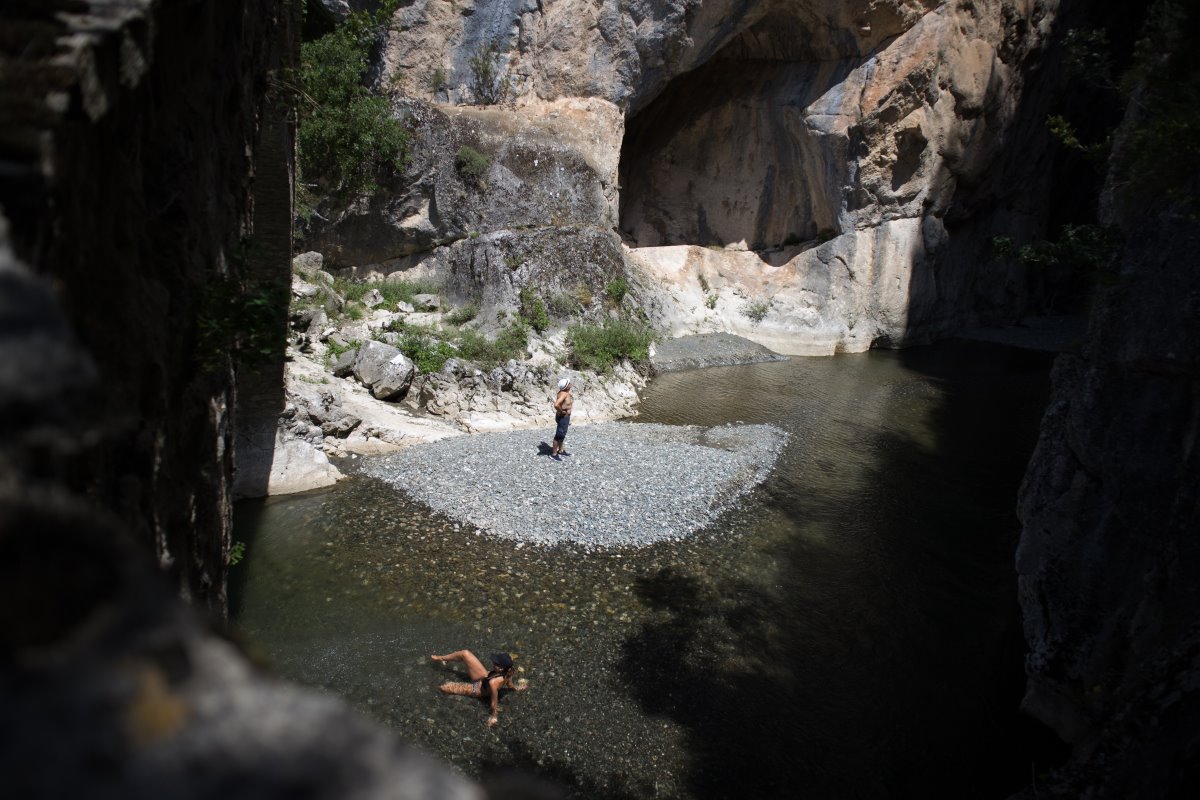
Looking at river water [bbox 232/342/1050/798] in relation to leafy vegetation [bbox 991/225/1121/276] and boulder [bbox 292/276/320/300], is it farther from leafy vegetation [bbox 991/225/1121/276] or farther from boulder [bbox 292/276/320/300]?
boulder [bbox 292/276/320/300]

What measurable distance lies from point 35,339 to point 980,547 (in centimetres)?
1241

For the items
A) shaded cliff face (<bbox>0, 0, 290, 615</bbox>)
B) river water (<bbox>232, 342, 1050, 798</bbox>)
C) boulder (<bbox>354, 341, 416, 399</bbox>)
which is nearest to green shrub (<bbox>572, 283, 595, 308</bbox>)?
boulder (<bbox>354, 341, 416, 399</bbox>)

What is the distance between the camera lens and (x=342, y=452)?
43.6 ft

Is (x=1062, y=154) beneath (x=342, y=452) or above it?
above

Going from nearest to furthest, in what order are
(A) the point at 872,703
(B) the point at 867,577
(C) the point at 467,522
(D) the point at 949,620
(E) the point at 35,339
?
(E) the point at 35,339 → (A) the point at 872,703 → (D) the point at 949,620 → (B) the point at 867,577 → (C) the point at 467,522

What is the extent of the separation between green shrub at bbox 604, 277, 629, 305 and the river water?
974 centimetres

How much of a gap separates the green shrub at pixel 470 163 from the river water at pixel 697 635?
41.9ft

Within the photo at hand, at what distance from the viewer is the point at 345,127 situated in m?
20.0

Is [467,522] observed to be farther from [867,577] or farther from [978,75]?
[978,75]

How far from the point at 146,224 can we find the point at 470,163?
65.1 ft

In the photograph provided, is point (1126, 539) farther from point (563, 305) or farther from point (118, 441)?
point (563, 305)

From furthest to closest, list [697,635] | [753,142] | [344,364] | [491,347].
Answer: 1. [753,142]
2. [491,347]
3. [344,364]
4. [697,635]

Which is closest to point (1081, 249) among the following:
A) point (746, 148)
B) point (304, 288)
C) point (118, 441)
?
point (118, 441)

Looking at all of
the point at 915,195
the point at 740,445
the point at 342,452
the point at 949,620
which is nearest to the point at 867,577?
the point at 949,620
